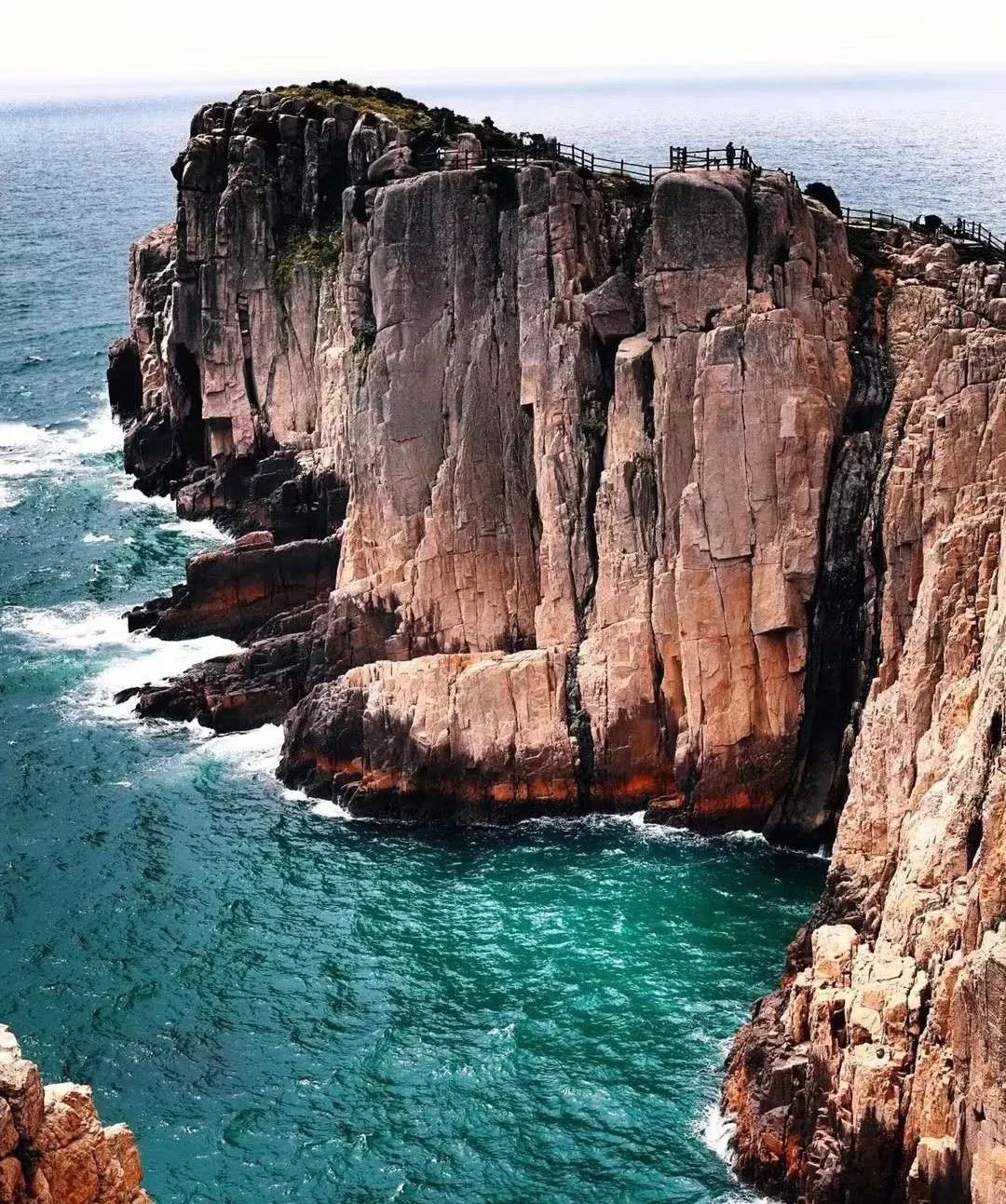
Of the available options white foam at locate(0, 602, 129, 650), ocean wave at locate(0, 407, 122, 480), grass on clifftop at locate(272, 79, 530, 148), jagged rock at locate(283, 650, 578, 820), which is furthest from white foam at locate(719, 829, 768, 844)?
ocean wave at locate(0, 407, 122, 480)

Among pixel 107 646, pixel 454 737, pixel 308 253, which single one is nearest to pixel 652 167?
pixel 454 737

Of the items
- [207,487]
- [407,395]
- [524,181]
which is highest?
[524,181]

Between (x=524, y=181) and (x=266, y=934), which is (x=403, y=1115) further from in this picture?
(x=524, y=181)

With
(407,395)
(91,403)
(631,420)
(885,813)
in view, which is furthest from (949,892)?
(91,403)

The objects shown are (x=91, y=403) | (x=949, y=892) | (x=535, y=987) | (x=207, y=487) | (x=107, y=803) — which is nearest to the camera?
(x=949, y=892)

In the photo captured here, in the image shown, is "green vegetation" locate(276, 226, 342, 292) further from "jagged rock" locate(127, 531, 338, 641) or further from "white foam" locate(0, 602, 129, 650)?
"white foam" locate(0, 602, 129, 650)

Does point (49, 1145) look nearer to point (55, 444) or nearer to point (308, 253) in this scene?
point (308, 253)

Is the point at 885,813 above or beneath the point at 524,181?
beneath
